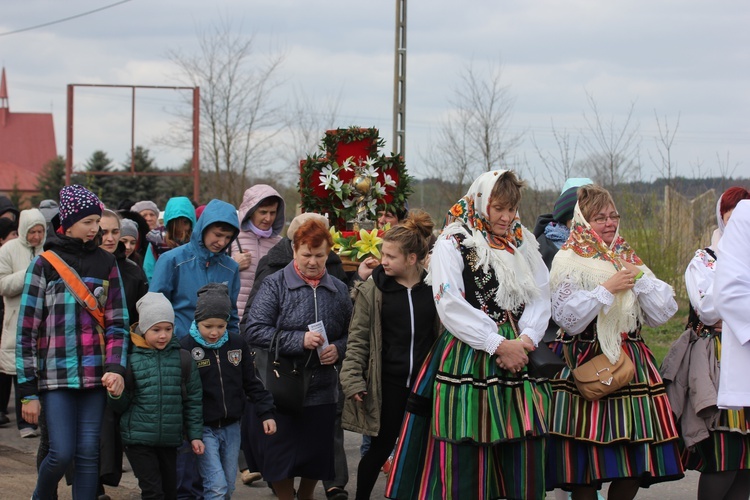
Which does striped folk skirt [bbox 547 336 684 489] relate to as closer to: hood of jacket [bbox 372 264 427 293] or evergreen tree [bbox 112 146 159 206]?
hood of jacket [bbox 372 264 427 293]

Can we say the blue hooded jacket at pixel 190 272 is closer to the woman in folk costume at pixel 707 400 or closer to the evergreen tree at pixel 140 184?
the woman in folk costume at pixel 707 400

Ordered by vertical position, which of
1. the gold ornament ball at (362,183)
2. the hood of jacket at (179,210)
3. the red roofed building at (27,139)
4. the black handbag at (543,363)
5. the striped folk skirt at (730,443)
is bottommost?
the striped folk skirt at (730,443)

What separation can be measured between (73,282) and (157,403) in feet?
2.66

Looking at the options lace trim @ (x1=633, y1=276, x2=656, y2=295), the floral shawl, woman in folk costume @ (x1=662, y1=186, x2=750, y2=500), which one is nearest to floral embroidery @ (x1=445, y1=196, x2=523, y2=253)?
the floral shawl

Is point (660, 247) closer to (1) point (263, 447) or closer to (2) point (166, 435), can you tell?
(1) point (263, 447)

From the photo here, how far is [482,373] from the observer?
4906 mm

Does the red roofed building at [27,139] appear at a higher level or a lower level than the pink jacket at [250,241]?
higher

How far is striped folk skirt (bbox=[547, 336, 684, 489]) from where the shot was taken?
16.9 feet

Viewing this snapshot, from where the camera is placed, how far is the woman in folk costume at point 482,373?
4844mm

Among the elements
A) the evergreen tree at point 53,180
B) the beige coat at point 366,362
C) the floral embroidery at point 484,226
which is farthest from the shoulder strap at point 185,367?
the evergreen tree at point 53,180

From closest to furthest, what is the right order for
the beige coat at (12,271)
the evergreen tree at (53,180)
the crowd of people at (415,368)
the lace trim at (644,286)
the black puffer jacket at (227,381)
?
the crowd of people at (415,368)
the lace trim at (644,286)
the black puffer jacket at (227,381)
the beige coat at (12,271)
the evergreen tree at (53,180)

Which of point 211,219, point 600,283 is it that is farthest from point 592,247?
point 211,219

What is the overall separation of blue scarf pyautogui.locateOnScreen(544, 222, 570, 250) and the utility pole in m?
6.10

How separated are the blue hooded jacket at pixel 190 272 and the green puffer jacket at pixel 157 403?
2.37 feet
